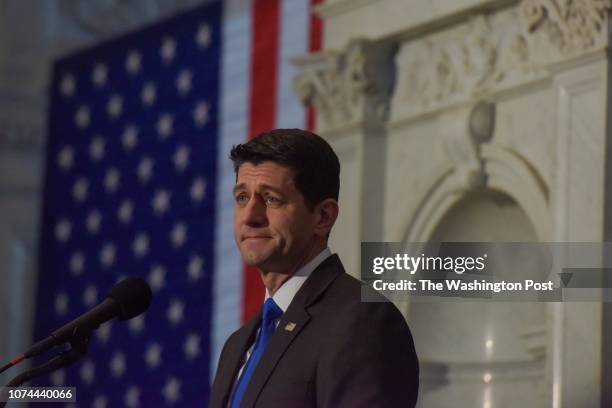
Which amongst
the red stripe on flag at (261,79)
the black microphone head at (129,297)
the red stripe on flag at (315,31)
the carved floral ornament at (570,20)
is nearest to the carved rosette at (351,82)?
the red stripe on flag at (315,31)

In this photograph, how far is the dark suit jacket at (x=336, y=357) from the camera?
10.5 ft

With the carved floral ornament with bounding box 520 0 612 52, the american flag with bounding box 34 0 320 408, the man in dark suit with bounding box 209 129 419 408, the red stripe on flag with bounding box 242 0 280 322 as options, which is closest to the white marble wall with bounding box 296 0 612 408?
the carved floral ornament with bounding box 520 0 612 52

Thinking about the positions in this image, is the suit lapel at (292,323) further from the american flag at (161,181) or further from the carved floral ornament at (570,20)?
the american flag at (161,181)

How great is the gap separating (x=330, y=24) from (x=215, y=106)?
130 cm

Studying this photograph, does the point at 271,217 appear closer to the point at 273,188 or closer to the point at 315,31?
the point at 273,188

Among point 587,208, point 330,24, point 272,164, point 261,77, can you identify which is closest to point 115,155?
point 261,77

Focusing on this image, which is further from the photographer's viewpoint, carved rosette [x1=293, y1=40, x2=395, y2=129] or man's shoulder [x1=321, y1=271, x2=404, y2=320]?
carved rosette [x1=293, y1=40, x2=395, y2=129]

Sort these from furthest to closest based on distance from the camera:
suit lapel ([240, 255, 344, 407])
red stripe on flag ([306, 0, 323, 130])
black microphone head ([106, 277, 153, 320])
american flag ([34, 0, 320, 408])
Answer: american flag ([34, 0, 320, 408])
red stripe on flag ([306, 0, 323, 130])
black microphone head ([106, 277, 153, 320])
suit lapel ([240, 255, 344, 407])

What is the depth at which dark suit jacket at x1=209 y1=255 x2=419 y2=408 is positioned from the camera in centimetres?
319

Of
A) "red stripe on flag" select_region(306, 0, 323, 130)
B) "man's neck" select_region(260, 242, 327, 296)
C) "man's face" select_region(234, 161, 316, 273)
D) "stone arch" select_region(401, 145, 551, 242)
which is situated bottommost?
"man's neck" select_region(260, 242, 327, 296)

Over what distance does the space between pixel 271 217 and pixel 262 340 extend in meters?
0.31

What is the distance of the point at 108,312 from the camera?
3.56 m

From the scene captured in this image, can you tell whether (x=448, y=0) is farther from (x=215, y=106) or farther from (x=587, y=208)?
(x=215, y=106)

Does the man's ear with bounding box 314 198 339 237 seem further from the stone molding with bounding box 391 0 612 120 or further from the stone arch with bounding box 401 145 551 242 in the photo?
the stone arch with bounding box 401 145 551 242
